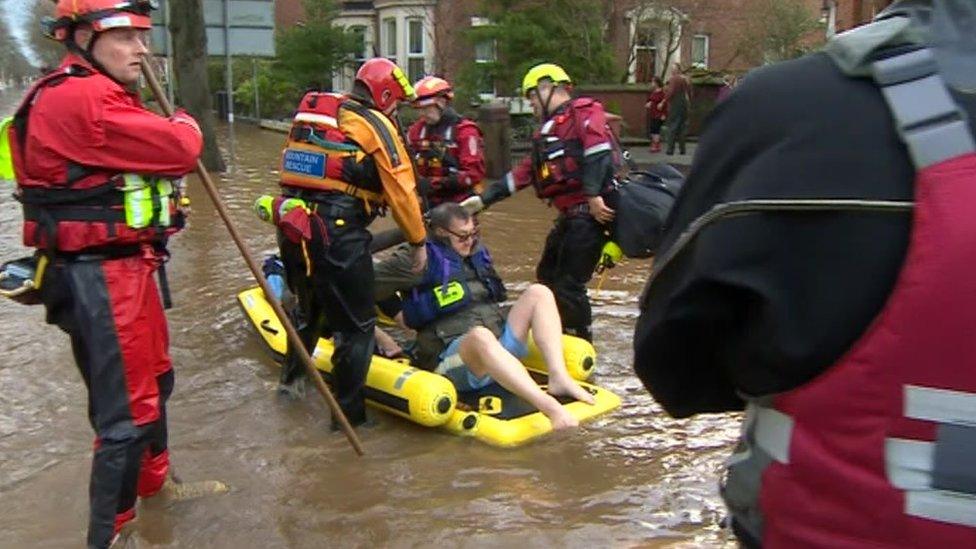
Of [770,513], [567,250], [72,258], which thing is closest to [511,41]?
[567,250]

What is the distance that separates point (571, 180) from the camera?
6.86 meters

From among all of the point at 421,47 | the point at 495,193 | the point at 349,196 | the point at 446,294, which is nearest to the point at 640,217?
the point at 349,196

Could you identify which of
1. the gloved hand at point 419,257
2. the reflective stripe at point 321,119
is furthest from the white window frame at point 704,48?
the reflective stripe at point 321,119

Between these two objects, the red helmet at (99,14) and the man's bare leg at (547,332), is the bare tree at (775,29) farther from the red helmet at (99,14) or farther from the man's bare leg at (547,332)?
the red helmet at (99,14)

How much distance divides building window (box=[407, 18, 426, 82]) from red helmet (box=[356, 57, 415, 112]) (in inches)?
1035

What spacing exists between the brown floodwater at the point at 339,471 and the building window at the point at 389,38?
26536 mm

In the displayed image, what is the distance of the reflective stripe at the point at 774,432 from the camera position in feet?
4.87

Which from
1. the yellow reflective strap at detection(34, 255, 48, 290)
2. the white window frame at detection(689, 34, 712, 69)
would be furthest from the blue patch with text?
the white window frame at detection(689, 34, 712, 69)

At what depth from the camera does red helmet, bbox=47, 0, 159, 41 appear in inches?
149

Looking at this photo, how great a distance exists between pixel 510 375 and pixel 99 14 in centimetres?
278

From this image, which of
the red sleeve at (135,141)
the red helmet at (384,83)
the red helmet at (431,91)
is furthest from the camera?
the red helmet at (431,91)

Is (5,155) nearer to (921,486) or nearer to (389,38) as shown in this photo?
(921,486)

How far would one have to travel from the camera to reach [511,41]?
21703 millimetres

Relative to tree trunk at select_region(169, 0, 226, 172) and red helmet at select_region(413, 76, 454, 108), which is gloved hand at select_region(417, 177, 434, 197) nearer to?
red helmet at select_region(413, 76, 454, 108)
